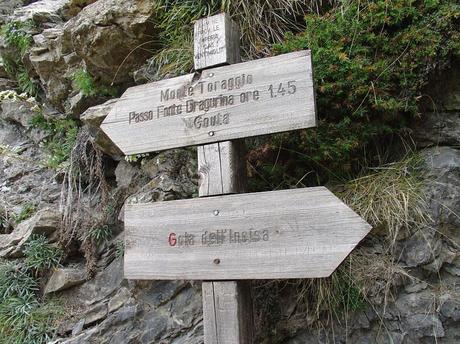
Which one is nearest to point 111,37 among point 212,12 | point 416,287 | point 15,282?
point 212,12

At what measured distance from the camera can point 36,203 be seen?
443cm

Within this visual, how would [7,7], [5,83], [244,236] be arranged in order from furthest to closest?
[7,7], [5,83], [244,236]

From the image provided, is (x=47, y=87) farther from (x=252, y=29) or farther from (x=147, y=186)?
(x=252, y=29)

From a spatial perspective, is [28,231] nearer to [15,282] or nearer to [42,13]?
[15,282]

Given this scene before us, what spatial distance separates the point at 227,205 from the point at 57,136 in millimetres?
3526

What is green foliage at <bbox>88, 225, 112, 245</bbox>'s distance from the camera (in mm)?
3689

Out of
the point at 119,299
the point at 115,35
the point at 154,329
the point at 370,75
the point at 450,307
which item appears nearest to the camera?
the point at 450,307

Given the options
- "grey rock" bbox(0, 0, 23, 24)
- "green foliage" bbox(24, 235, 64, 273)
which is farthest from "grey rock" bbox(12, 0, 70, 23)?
"green foliage" bbox(24, 235, 64, 273)

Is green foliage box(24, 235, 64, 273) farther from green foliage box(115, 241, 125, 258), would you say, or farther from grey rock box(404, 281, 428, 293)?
grey rock box(404, 281, 428, 293)

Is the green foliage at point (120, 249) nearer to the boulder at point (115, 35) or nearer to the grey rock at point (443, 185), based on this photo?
the boulder at point (115, 35)

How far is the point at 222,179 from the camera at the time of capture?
220 cm

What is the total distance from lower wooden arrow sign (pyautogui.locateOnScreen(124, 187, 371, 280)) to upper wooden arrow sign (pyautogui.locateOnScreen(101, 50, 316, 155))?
0.33 m

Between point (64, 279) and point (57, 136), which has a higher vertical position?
point (57, 136)

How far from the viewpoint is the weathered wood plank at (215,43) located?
92.0 inches
